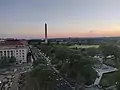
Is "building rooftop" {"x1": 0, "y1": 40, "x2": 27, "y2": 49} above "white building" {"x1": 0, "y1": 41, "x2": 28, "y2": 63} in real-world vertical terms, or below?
above

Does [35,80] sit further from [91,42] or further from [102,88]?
[91,42]

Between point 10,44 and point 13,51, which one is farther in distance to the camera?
point 10,44

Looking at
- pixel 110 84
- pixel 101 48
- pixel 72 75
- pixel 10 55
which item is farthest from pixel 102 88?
pixel 10 55

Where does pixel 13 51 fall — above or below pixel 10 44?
below

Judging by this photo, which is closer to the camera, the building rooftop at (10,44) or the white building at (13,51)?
the white building at (13,51)

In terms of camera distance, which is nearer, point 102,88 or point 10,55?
point 102,88

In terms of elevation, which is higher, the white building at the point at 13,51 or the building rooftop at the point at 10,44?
the building rooftop at the point at 10,44

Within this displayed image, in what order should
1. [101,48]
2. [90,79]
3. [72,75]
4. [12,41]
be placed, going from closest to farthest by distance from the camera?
[90,79], [72,75], [101,48], [12,41]

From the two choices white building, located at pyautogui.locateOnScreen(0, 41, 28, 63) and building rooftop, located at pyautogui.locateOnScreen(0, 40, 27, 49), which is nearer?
white building, located at pyautogui.locateOnScreen(0, 41, 28, 63)
